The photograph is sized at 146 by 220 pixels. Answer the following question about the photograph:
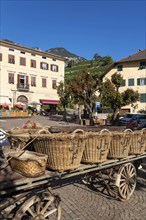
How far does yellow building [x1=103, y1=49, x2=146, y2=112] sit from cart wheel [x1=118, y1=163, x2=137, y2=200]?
36.7 meters

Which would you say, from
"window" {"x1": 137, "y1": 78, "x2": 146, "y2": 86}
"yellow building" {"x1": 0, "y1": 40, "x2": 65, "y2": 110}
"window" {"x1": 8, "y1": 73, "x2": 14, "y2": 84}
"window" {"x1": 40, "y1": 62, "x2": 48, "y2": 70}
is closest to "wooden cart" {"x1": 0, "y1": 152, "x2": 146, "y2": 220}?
"yellow building" {"x1": 0, "y1": 40, "x2": 65, "y2": 110}

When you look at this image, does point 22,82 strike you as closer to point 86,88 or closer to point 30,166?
point 86,88

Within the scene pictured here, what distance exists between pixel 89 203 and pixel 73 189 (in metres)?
0.98

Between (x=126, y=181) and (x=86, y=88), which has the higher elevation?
(x=86, y=88)

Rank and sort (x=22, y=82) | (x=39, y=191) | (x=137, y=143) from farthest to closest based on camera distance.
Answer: (x=22, y=82), (x=137, y=143), (x=39, y=191)

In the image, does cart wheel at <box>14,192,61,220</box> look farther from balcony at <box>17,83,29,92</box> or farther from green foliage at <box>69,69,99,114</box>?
balcony at <box>17,83,29,92</box>

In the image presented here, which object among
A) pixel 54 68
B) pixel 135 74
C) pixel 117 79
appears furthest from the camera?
pixel 54 68

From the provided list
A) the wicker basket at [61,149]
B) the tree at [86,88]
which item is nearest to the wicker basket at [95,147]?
the wicker basket at [61,149]

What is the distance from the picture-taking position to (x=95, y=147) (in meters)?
4.18

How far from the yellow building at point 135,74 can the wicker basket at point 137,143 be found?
36.9 m

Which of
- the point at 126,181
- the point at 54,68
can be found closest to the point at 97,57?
the point at 54,68

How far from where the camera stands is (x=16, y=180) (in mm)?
3100

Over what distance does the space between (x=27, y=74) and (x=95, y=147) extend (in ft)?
140

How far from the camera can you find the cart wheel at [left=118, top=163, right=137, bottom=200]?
5.44 m
